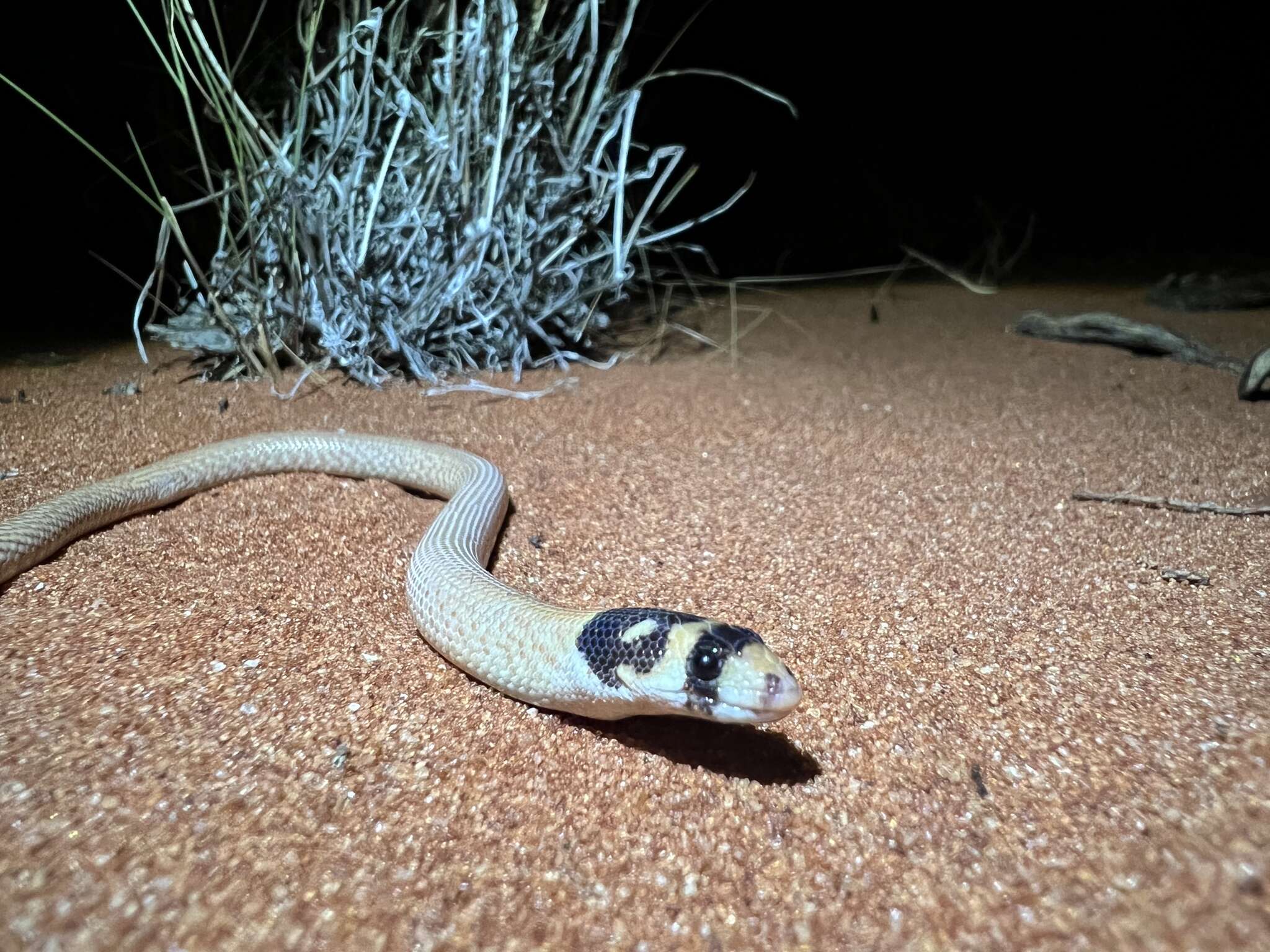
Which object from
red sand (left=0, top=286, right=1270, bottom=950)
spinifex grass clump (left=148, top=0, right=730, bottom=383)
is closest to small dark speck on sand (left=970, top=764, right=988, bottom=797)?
red sand (left=0, top=286, right=1270, bottom=950)

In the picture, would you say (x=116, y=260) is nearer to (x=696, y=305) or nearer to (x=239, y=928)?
(x=696, y=305)

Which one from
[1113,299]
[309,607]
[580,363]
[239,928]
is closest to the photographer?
[239,928]

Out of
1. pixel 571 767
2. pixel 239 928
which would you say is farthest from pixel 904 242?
pixel 239 928

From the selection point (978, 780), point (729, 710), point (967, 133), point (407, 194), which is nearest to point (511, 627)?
point (729, 710)

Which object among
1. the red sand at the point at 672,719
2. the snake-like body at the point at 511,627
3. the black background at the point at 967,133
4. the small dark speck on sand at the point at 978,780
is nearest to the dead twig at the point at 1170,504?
the red sand at the point at 672,719

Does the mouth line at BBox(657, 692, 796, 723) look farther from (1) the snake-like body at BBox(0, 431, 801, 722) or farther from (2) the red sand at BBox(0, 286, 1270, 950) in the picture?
(2) the red sand at BBox(0, 286, 1270, 950)

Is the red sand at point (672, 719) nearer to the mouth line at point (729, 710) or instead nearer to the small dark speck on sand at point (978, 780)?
the small dark speck on sand at point (978, 780)
